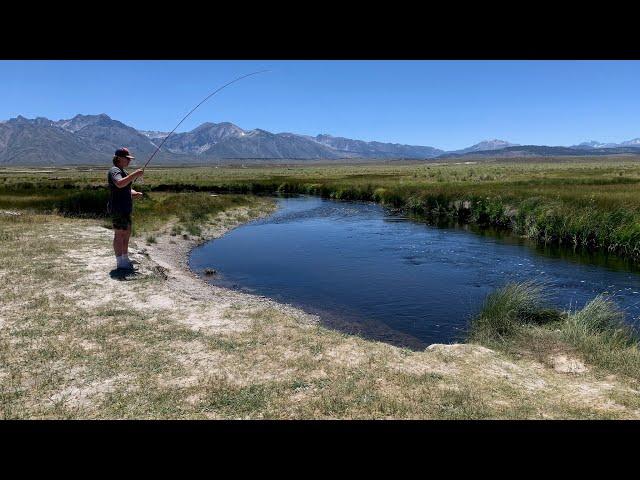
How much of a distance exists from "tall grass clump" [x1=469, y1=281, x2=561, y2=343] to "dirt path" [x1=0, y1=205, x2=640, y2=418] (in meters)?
2.06

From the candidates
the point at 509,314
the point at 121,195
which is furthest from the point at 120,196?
the point at 509,314

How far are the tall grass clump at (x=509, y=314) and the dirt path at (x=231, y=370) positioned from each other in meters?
2.06

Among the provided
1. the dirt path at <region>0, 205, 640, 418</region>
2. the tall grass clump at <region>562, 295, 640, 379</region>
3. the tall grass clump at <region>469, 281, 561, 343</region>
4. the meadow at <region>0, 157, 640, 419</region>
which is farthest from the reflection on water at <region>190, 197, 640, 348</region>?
the dirt path at <region>0, 205, 640, 418</region>

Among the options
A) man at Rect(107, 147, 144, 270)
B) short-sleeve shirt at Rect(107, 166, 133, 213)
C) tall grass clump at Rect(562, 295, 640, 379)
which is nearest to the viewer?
tall grass clump at Rect(562, 295, 640, 379)

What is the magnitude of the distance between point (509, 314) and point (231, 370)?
7.27 metres

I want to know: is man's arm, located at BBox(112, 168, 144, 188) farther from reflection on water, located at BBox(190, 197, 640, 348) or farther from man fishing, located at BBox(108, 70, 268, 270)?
reflection on water, located at BBox(190, 197, 640, 348)

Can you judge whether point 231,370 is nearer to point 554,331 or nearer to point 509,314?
point 554,331

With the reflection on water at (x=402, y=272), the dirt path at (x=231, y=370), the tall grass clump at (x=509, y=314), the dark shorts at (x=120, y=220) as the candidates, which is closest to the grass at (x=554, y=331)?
the tall grass clump at (x=509, y=314)

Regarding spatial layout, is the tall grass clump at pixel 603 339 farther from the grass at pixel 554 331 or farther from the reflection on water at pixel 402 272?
the reflection on water at pixel 402 272

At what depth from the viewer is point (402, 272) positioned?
19.1 meters

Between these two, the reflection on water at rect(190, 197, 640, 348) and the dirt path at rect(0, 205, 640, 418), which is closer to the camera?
the dirt path at rect(0, 205, 640, 418)

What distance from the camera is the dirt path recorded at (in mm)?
5840
